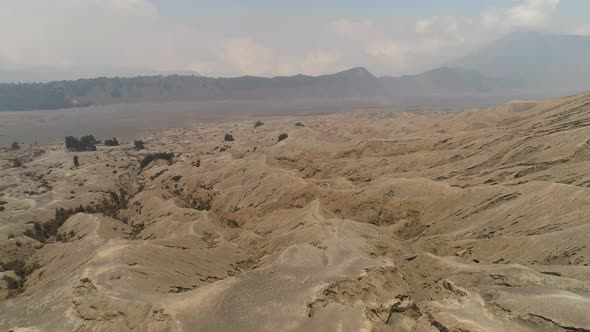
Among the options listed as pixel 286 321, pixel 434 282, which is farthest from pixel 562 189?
pixel 286 321

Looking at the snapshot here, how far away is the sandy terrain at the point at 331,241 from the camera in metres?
23.5

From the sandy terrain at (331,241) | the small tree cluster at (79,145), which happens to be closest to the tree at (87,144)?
the small tree cluster at (79,145)

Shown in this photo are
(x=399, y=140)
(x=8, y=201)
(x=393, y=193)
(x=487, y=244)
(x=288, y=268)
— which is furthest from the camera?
(x=399, y=140)

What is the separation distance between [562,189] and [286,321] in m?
27.2

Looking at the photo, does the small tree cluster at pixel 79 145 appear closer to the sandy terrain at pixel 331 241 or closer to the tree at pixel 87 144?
the tree at pixel 87 144

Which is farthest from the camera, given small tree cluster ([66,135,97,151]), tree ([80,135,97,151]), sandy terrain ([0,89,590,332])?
tree ([80,135,97,151])

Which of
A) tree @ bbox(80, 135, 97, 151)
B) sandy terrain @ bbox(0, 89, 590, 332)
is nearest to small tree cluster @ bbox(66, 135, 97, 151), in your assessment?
tree @ bbox(80, 135, 97, 151)

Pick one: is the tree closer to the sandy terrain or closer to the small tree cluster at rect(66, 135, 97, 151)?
the small tree cluster at rect(66, 135, 97, 151)

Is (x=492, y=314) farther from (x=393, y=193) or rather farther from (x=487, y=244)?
(x=393, y=193)

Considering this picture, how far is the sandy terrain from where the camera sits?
23500 mm

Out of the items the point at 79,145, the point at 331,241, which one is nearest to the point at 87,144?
the point at 79,145

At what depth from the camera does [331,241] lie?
115ft

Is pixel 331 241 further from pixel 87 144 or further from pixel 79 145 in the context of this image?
pixel 87 144

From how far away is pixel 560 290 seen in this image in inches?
917
